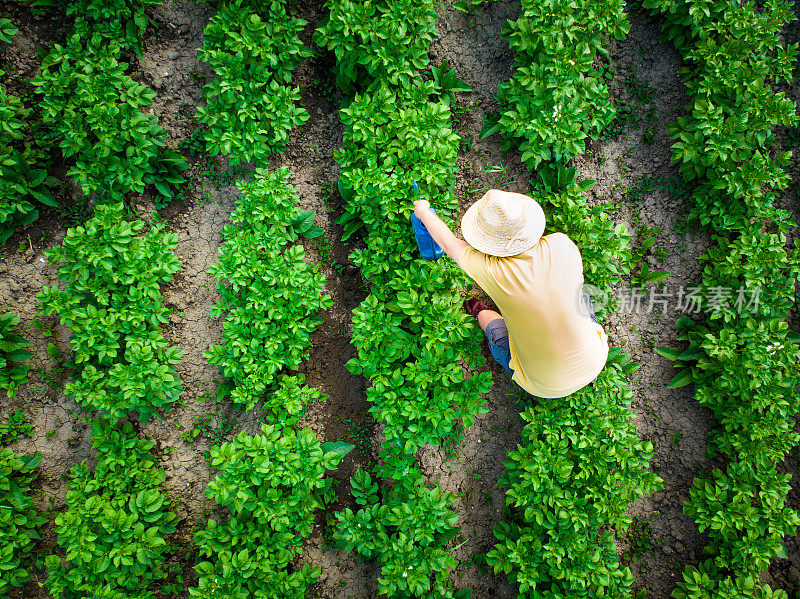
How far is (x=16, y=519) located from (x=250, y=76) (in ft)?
16.9

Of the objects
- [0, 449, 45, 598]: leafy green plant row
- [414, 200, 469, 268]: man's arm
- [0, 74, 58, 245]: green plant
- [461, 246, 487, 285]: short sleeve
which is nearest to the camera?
[461, 246, 487, 285]: short sleeve

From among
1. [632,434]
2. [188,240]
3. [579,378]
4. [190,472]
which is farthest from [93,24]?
[632,434]

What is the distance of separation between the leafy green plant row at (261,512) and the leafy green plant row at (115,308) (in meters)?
1.10

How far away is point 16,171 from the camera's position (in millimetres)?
4715

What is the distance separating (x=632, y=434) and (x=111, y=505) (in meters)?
5.42

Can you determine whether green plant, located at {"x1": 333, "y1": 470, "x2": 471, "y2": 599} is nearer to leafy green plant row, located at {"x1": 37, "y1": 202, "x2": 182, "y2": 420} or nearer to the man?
the man

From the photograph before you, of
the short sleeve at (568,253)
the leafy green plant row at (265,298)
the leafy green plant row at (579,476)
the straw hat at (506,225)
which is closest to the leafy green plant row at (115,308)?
the leafy green plant row at (265,298)

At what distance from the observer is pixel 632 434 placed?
484 cm

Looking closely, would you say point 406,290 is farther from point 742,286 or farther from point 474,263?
point 742,286

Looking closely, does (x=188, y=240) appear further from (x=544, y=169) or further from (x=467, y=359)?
(x=544, y=169)

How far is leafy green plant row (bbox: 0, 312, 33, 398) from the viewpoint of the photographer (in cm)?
475

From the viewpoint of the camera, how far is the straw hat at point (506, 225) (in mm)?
3205

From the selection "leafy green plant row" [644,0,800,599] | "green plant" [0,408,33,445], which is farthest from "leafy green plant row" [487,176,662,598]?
"green plant" [0,408,33,445]

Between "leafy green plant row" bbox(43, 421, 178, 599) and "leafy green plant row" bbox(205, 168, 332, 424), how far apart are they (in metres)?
1.32
